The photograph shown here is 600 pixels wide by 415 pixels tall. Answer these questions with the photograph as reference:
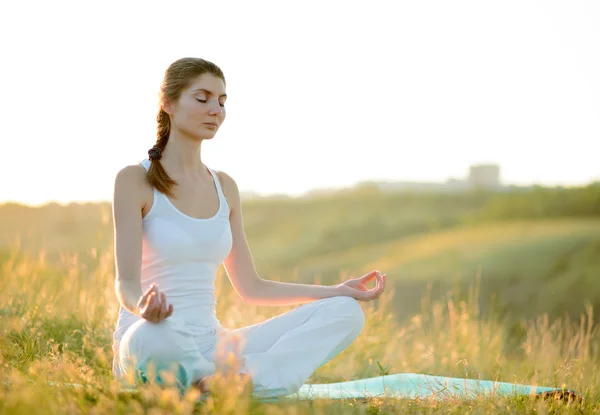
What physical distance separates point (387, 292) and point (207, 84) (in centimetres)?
921

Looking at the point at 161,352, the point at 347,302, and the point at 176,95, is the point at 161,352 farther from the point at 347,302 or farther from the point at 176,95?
the point at 176,95

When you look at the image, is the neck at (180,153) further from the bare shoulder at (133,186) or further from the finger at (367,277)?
the finger at (367,277)

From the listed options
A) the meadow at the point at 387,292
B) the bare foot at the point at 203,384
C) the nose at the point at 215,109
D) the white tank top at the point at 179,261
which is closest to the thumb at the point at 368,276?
the meadow at the point at 387,292

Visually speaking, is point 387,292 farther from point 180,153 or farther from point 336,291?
point 180,153

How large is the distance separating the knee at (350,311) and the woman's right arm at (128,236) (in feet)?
2.80

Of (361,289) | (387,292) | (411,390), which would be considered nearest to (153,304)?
(361,289)

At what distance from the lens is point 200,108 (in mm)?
3158

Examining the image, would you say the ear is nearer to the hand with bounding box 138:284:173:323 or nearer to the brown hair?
the brown hair

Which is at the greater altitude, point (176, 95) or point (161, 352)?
point (176, 95)

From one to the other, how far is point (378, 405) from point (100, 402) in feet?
4.19

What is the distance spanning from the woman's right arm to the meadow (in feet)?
1.13

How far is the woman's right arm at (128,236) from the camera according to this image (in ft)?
9.32

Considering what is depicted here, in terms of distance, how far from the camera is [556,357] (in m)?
5.15

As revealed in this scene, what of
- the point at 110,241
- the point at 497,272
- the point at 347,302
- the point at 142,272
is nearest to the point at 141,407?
the point at 142,272
